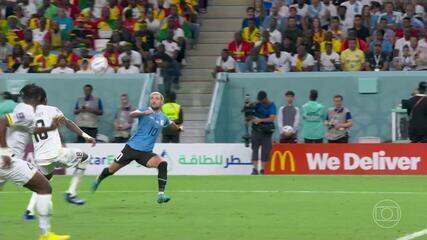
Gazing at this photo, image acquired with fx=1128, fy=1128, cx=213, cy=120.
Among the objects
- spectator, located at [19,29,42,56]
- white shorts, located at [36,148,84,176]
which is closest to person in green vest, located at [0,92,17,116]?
spectator, located at [19,29,42,56]

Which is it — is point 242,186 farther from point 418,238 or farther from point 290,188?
point 418,238

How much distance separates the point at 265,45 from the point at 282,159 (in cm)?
386

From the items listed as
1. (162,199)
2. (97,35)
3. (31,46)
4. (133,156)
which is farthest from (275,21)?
(162,199)

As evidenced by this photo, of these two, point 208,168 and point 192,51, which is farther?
point 192,51

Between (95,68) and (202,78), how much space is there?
318 cm

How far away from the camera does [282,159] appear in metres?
27.1

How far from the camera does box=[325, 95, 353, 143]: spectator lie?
90.2 feet

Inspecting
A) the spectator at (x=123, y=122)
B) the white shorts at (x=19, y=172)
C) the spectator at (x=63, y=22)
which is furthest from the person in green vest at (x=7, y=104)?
the white shorts at (x=19, y=172)

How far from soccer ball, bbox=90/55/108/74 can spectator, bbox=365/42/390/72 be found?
272 inches

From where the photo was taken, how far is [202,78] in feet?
103

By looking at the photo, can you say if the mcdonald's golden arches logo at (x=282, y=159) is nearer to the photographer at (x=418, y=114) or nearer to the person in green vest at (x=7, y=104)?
the photographer at (x=418, y=114)

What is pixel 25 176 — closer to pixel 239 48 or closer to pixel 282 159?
pixel 282 159

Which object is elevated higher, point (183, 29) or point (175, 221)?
point (183, 29)

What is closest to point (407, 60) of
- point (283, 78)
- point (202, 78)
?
point (283, 78)
